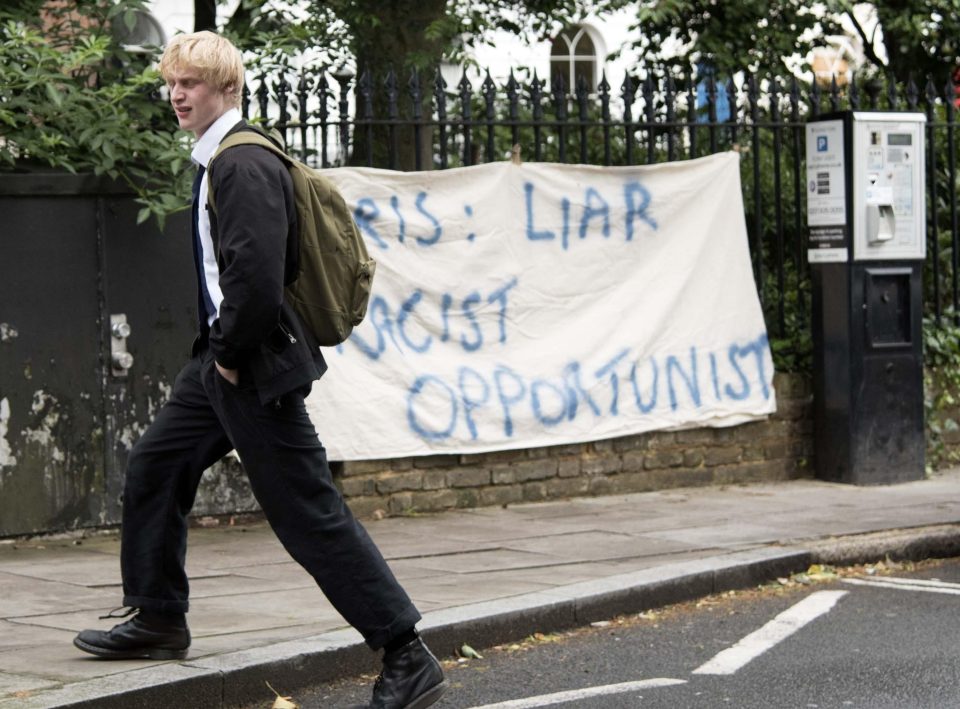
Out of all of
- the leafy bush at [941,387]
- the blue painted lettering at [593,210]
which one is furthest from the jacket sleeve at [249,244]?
the leafy bush at [941,387]

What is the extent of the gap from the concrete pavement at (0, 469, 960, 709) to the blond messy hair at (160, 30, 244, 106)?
1736 mm

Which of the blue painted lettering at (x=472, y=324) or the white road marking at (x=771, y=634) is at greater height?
the blue painted lettering at (x=472, y=324)

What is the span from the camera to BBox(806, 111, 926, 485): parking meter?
9.84m

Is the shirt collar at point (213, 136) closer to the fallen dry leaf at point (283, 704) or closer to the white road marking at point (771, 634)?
the fallen dry leaf at point (283, 704)

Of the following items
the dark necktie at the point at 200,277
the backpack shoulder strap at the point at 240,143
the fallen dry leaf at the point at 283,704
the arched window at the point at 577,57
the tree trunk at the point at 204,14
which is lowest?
the fallen dry leaf at the point at 283,704

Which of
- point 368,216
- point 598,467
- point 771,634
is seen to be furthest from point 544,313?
point 771,634

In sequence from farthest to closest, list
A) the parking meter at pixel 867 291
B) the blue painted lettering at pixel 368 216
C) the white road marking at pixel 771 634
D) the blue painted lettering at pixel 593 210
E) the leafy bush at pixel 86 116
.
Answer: the parking meter at pixel 867 291 → the blue painted lettering at pixel 593 210 → the blue painted lettering at pixel 368 216 → the leafy bush at pixel 86 116 → the white road marking at pixel 771 634

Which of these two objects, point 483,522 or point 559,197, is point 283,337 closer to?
point 483,522

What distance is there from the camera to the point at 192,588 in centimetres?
656

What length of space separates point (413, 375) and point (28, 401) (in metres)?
2.01

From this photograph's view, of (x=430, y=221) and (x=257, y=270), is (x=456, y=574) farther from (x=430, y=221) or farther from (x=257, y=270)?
(x=257, y=270)

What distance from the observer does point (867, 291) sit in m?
9.89

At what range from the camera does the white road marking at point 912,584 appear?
23.5 ft

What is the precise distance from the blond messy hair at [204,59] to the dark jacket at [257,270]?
29 cm
